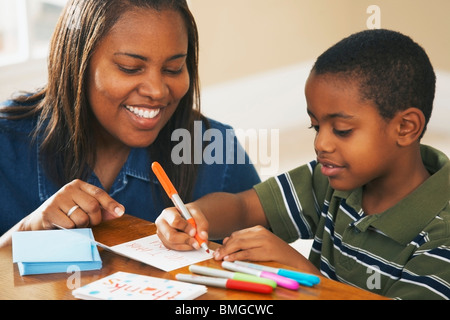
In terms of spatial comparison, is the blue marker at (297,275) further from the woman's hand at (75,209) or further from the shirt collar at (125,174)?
the shirt collar at (125,174)

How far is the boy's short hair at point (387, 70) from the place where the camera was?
1076 millimetres

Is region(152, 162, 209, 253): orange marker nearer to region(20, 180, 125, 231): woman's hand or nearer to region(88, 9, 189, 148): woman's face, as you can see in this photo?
region(20, 180, 125, 231): woman's hand

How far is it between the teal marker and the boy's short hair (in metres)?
0.42

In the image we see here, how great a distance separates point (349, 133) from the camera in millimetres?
1076

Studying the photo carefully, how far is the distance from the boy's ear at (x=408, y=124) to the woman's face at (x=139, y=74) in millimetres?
434

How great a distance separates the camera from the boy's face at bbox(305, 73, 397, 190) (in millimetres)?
1072

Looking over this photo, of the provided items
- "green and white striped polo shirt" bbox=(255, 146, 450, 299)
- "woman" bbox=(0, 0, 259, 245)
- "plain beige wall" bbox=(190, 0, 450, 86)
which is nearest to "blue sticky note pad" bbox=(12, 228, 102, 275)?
"woman" bbox=(0, 0, 259, 245)

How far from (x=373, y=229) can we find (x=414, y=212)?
0.27 ft

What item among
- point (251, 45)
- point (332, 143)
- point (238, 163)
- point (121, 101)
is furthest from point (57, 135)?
point (251, 45)

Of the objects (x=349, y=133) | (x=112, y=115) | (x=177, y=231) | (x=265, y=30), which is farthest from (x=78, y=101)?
(x=265, y=30)

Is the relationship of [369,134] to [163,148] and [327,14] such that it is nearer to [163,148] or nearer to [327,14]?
[163,148]

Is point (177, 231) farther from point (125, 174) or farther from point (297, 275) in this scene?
point (125, 174)

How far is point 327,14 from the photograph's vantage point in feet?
8.28

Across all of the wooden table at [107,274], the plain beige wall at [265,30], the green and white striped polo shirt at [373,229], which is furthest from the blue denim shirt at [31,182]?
the plain beige wall at [265,30]
